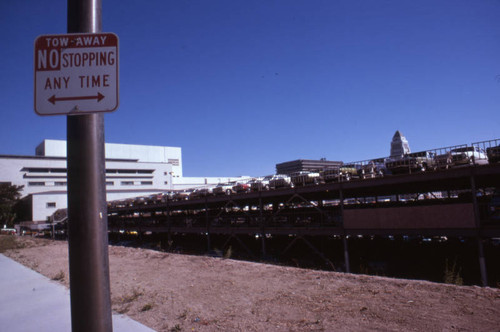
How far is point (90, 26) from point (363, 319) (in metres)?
5.61

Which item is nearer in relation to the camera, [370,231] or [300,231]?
[370,231]

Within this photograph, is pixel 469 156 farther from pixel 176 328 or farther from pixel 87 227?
pixel 87 227

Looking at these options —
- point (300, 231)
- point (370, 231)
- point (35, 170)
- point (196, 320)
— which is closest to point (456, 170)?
point (370, 231)

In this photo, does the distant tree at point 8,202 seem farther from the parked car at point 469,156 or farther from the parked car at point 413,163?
the parked car at point 469,156

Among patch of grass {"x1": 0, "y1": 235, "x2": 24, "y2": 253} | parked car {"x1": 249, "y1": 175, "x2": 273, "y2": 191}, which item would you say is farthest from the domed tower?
patch of grass {"x1": 0, "y1": 235, "x2": 24, "y2": 253}

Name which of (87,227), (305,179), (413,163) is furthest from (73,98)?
(305,179)

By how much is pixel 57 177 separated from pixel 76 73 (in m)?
75.3

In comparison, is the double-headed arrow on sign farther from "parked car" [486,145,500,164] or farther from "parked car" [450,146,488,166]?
"parked car" [486,145,500,164]

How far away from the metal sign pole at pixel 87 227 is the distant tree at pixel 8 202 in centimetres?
6514

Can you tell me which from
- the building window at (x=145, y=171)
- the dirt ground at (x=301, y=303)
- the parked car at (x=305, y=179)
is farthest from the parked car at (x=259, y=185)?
the building window at (x=145, y=171)

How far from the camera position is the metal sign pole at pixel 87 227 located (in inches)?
75.8

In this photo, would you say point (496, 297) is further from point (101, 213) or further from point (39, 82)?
point (39, 82)

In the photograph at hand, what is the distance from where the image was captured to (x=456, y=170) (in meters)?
14.7

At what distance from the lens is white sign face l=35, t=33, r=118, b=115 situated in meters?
2.04
